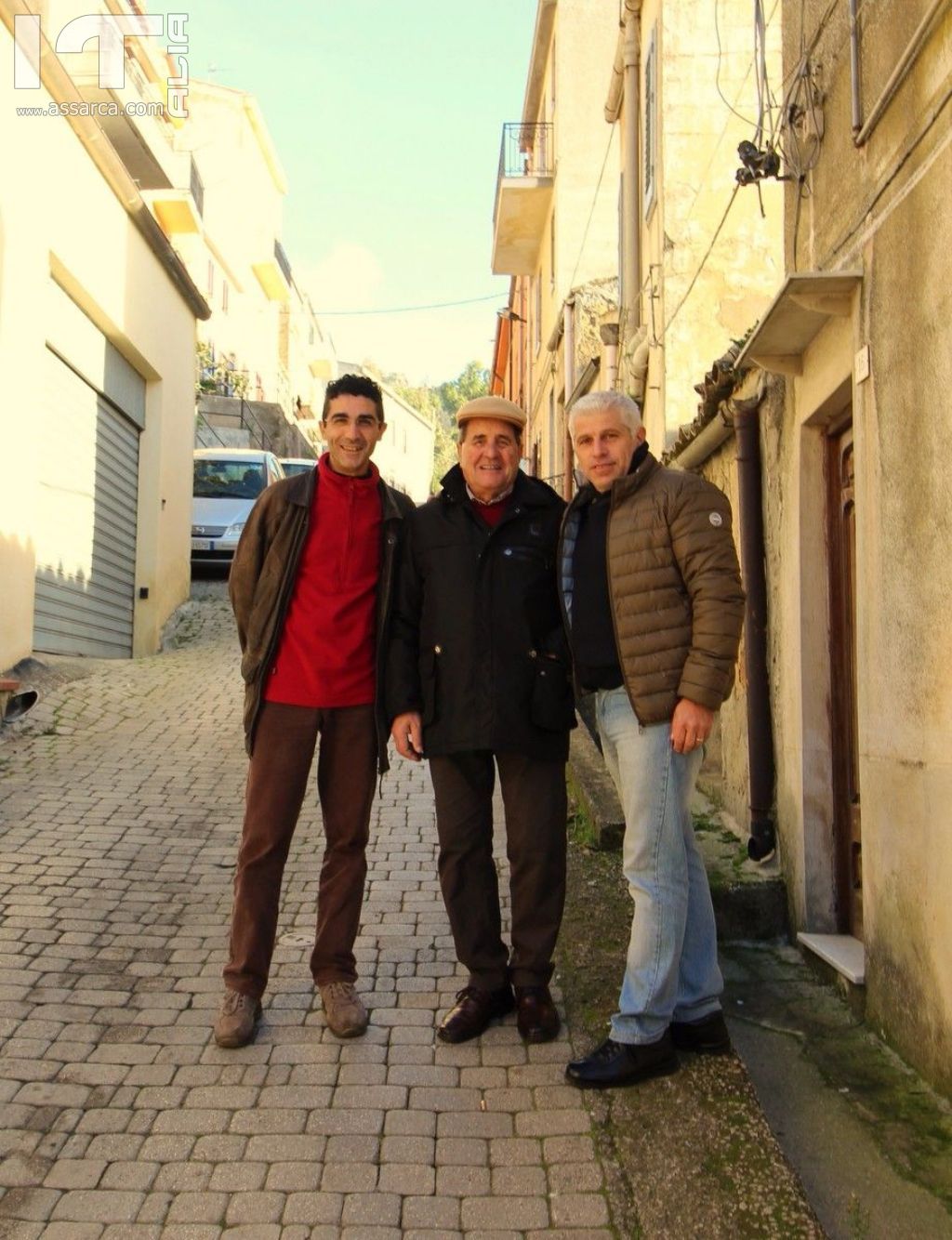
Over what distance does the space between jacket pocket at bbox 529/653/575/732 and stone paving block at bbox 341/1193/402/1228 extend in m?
1.44

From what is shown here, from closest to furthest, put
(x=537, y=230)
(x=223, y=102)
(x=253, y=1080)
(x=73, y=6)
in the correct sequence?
1. (x=253, y=1080)
2. (x=73, y=6)
3. (x=537, y=230)
4. (x=223, y=102)

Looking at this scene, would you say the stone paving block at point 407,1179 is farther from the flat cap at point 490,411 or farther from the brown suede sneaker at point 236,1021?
the flat cap at point 490,411

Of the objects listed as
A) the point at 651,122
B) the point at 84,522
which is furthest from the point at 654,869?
the point at 84,522

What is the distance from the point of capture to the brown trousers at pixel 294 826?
150 inches

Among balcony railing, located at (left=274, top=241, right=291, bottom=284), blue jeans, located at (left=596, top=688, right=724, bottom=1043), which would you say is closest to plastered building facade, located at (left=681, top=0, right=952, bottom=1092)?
blue jeans, located at (left=596, top=688, right=724, bottom=1043)

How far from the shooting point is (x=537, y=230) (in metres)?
21.8

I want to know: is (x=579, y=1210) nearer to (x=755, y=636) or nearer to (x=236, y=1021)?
(x=236, y=1021)

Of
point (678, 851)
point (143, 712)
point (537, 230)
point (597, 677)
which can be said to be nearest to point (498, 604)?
point (597, 677)

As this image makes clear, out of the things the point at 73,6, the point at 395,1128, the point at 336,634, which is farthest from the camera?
the point at 73,6

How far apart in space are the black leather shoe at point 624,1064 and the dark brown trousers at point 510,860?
45 centimetres

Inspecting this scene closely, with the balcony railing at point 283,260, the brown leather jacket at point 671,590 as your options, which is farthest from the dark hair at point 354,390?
the balcony railing at point 283,260

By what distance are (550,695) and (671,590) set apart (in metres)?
0.57

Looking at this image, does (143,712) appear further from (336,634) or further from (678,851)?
(678,851)

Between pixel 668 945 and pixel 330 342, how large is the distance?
187 ft
